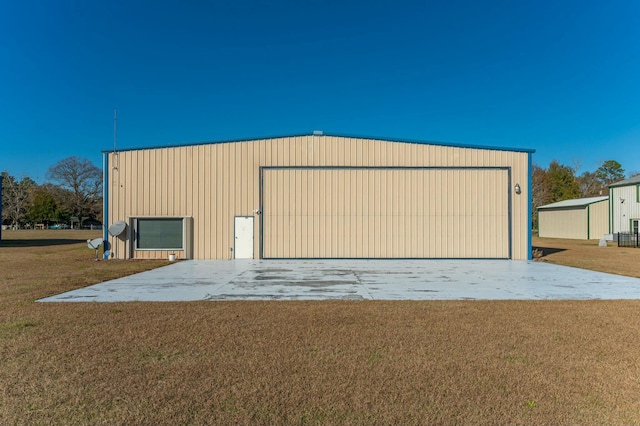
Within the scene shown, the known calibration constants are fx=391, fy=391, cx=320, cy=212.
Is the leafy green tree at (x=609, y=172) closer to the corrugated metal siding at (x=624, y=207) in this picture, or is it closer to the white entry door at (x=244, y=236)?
the corrugated metal siding at (x=624, y=207)

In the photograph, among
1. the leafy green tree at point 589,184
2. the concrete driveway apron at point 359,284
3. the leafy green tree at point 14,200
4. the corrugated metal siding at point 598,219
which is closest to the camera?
the concrete driveway apron at point 359,284

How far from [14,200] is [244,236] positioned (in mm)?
68648

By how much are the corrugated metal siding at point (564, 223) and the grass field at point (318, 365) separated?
3159 cm

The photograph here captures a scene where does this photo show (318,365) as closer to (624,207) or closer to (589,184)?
(624,207)

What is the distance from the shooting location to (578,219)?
110 ft

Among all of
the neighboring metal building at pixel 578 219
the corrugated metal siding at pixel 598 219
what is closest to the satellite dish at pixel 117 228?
the neighboring metal building at pixel 578 219

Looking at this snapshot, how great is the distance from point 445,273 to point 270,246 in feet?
23.9

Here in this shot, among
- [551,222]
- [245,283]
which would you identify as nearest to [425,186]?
[245,283]

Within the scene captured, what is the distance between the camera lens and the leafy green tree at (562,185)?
51.6 m

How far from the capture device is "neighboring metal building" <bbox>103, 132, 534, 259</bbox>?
15914mm

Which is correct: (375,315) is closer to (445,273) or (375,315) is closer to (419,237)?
(445,273)

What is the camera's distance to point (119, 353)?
4.12 meters

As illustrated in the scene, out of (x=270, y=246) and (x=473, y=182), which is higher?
(x=473, y=182)

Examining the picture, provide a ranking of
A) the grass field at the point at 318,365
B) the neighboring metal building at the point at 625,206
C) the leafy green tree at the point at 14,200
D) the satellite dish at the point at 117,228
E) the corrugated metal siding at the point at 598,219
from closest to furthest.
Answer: the grass field at the point at 318,365, the satellite dish at the point at 117,228, the neighboring metal building at the point at 625,206, the corrugated metal siding at the point at 598,219, the leafy green tree at the point at 14,200
